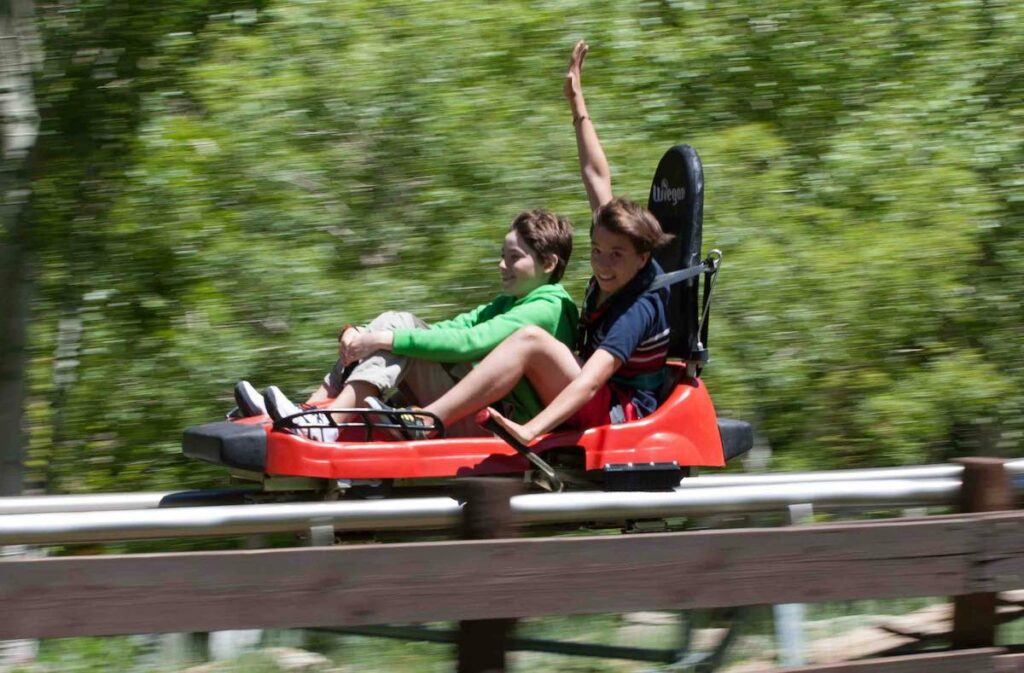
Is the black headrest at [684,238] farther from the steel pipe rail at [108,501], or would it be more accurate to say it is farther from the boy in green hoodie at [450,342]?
the steel pipe rail at [108,501]

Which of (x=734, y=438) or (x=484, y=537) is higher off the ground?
(x=484, y=537)

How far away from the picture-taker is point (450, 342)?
418 centimetres

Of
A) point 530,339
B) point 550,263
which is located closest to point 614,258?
point 550,263

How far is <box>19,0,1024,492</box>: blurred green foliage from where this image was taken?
6.10 metres

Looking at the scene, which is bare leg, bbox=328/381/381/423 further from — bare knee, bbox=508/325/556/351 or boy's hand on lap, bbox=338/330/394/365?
bare knee, bbox=508/325/556/351

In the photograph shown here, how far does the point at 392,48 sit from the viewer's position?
6.45 meters

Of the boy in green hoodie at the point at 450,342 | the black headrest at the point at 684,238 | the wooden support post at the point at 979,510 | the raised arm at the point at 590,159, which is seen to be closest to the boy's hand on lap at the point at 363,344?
the boy in green hoodie at the point at 450,342

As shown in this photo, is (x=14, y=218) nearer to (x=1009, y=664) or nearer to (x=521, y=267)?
(x=521, y=267)

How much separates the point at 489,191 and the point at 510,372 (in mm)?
2479

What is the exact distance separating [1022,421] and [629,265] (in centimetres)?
378

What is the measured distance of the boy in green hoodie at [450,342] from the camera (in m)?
4.16

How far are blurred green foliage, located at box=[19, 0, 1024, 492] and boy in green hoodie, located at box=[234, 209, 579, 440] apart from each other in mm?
1916

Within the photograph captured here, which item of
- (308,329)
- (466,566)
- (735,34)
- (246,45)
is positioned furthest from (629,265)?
(735,34)

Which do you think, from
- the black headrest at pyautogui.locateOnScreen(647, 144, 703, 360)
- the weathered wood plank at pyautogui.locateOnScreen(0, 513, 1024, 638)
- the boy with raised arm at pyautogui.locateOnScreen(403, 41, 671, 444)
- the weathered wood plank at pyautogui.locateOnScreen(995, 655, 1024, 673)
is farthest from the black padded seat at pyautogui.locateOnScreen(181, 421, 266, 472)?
the weathered wood plank at pyautogui.locateOnScreen(995, 655, 1024, 673)
